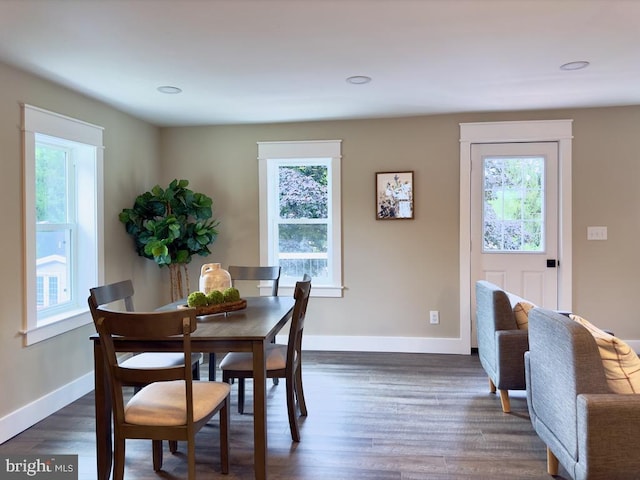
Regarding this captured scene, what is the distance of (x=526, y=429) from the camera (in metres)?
2.70

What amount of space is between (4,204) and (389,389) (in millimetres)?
2927

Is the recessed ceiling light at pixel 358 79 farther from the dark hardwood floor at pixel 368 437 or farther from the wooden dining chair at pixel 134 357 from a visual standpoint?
the dark hardwood floor at pixel 368 437

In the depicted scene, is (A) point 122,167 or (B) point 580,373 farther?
(A) point 122,167

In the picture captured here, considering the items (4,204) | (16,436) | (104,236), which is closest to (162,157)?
(104,236)

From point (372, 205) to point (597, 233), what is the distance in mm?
2105

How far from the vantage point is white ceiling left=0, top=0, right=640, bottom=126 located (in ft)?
7.00

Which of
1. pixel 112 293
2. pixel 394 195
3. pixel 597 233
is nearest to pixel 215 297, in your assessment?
pixel 112 293

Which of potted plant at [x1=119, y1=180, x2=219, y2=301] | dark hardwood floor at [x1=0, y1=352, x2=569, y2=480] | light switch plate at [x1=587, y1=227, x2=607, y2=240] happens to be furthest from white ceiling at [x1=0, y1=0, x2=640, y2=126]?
dark hardwood floor at [x1=0, y1=352, x2=569, y2=480]

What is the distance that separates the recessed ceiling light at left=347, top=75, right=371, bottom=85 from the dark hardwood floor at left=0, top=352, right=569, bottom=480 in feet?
7.60

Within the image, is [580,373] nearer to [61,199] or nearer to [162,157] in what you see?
[61,199]

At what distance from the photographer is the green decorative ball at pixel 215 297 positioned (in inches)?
103

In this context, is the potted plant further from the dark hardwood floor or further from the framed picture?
the framed picture

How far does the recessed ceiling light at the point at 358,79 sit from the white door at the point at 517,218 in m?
1.58

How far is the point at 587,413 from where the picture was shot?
1.71 metres
